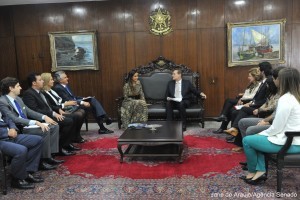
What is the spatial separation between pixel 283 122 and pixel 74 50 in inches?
197

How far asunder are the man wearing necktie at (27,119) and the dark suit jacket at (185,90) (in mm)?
2595

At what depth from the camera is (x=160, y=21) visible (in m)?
6.27

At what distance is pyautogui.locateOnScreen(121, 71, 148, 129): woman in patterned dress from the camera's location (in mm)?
5617

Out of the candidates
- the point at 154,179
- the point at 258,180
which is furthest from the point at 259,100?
the point at 154,179

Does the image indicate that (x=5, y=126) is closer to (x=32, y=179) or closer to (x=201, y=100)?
(x=32, y=179)

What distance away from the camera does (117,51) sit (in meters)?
6.50

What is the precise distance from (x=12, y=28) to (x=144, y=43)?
10.1 feet

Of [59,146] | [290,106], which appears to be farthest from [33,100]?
[290,106]

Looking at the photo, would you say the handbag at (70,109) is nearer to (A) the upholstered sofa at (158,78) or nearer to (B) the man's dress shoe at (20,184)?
(A) the upholstered sofa at (158,78)

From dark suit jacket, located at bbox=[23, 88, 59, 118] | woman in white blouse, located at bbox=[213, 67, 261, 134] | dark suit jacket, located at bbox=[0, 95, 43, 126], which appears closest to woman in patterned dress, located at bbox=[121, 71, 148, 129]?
woman in white blouse, located at bbox=[213, 67, 261, 134]

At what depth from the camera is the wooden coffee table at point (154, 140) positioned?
3.72 metres

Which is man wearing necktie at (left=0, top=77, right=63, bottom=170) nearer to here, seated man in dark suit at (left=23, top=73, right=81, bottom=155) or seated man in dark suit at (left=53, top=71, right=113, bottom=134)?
seated man in dark suit at (left=23, top=73, right=81, bottom=155)

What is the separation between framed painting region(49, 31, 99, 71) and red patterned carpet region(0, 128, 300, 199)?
2.68 m

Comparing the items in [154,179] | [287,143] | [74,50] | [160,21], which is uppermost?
[160,21]
